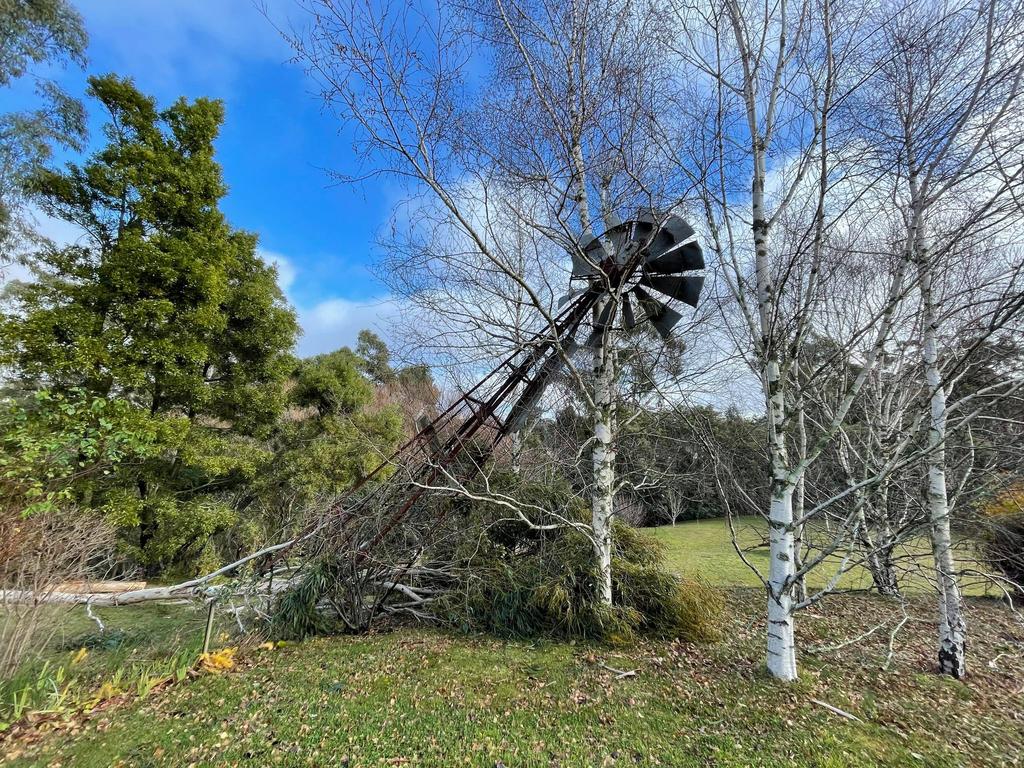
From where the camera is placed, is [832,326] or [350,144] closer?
[350,144]

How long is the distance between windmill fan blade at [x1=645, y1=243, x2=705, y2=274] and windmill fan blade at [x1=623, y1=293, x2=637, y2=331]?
1.36 ft

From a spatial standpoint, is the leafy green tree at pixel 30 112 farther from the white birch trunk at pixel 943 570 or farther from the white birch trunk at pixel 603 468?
the white birch trunk at pixel 943 570

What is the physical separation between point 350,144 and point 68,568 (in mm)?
5231

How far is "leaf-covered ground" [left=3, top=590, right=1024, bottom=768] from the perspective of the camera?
2389 mm

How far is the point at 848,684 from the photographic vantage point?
315 centimetres

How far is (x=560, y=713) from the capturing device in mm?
2854

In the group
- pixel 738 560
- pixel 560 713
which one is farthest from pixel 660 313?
pixel 738 560

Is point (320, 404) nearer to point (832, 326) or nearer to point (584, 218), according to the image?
point (584, 218)

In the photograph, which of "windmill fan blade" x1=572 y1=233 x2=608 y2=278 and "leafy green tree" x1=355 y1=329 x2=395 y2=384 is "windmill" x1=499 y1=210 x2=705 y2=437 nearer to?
"windmill fan blade" x1=572 y1=233 x2=608 y2=278

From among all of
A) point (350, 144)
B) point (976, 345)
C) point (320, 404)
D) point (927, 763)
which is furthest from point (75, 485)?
point (976, 345)

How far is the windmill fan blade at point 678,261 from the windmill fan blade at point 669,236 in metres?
0.06

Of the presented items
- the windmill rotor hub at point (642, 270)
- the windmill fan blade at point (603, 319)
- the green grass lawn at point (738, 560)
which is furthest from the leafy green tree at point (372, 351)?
the windmill rotor hub at point (642, 270)

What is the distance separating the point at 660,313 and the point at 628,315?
1.29 ft

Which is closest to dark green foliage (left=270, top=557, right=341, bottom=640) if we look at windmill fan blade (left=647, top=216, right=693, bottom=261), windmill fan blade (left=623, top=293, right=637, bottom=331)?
windmill fan blade (left=623, top=293, right=637, bottom=331)
